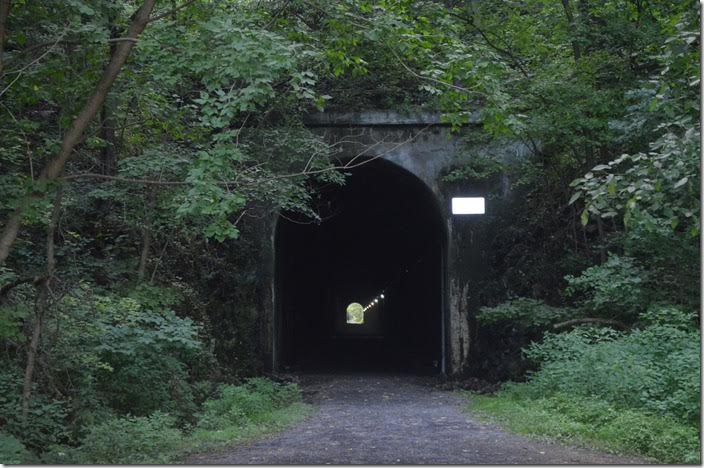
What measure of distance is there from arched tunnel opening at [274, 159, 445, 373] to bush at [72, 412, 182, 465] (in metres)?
5.30

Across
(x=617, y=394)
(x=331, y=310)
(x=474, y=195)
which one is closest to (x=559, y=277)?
(x=474, y=195)

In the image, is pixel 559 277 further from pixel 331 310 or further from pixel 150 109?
pixel 331 310

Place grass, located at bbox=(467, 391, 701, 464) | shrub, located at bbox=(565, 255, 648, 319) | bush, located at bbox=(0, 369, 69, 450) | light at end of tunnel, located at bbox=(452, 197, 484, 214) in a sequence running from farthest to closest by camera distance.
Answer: light at end of tunnel, located at bbox=(452, 197, 484, 214)
shrub, located at bbox=(565, 255, 648, 319)
bush, located at bbox=(0, 369, 69, 450)
grass, located at bbox=(467, 391, 701, 464)

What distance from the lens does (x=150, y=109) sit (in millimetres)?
9523

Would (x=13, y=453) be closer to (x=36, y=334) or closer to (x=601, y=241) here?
(x=36, y=334)

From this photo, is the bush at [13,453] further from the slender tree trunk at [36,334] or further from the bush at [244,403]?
the bush at [244,403]

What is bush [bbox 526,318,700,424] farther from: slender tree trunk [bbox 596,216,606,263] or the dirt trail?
slender tree trunk [bbox 596,216,606,263]

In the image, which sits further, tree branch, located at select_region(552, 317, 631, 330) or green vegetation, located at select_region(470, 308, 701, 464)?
tree branch, located at select_region(552, 317, 631, 330)

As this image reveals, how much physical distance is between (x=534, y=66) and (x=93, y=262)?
766 centimetres

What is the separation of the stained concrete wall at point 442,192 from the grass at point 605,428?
4.97 meters

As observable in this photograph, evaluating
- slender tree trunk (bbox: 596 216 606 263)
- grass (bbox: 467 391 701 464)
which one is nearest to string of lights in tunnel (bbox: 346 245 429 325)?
slender tree trunk (bbox: 596 216 606 263)

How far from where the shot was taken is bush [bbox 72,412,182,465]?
7.85 m

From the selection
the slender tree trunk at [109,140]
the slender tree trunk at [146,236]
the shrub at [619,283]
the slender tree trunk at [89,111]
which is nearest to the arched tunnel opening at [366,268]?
the slender tree trunk at [146,236]

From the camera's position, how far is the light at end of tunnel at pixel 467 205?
53.2 ft
